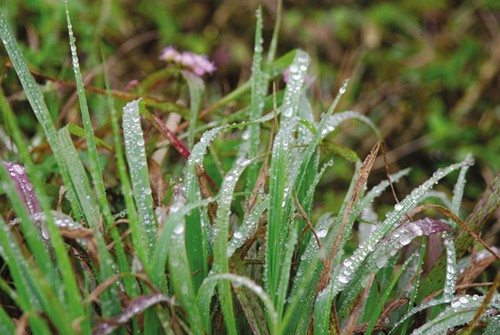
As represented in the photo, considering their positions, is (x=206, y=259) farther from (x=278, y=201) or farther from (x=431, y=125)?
(x=431, y=125)

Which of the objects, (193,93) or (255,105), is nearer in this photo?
(255,105)

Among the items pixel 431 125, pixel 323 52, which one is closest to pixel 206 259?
pixel 431 125

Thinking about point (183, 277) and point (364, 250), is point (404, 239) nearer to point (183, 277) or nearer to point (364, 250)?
point (364, 250)

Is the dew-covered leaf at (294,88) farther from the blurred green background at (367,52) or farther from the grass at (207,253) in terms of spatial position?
the blurred green background at (367,52)

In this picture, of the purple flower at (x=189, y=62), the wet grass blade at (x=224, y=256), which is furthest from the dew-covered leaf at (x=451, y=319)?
the purple flower at (x=189, y=62)

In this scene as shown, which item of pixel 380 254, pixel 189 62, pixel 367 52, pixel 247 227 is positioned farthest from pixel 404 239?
pixel 367 52
